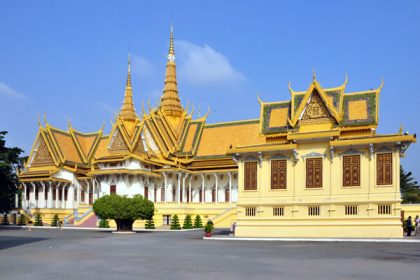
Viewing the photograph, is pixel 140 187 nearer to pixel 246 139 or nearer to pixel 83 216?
pixel 83 216

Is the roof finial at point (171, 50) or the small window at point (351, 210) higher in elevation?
the roof finial at point (171, 50)

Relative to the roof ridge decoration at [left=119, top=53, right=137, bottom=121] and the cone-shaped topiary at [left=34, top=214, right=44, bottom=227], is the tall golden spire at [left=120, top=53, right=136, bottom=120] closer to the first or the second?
the roof ridge decoration at [left=119, top=53, right=137, bottom=121]

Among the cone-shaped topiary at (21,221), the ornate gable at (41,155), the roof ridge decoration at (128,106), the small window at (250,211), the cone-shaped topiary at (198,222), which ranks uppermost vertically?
the roof ridge decoration at (128,106)

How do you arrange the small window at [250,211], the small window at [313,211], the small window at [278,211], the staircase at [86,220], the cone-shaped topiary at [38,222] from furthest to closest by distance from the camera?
the cone-shaped topiary at [38,222] → the staircase at [86,220] → the small window at [250,211] → the small window at [278,211] → the small window at [313,211]

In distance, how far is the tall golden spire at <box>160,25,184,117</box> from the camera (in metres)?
64.5

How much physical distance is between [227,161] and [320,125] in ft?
70.3

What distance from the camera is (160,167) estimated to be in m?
55.0

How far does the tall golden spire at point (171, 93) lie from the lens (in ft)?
212

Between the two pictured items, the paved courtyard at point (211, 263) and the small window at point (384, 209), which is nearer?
the paved courtyard at point (211, 263)

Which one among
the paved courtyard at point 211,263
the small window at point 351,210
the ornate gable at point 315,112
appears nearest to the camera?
the paved courtyard at point 211,263

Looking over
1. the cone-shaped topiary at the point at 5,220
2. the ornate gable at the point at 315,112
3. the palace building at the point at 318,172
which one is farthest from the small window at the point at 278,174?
the cone-shaped topiary at the point at 5,220

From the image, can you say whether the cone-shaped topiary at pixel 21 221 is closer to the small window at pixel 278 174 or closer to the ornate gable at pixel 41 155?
the ornate gable at pixel 41 155

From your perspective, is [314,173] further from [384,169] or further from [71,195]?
[71,195]

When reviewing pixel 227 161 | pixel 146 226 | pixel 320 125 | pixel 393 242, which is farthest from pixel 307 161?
pixel 227 161
